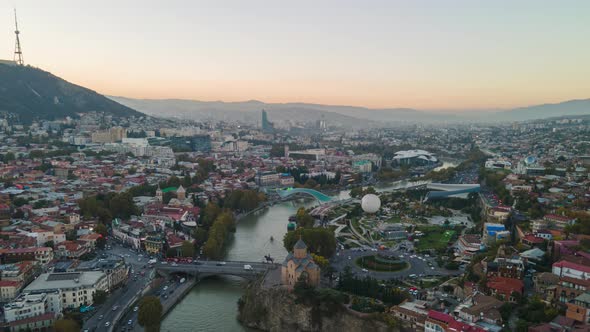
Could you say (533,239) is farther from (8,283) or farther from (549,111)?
(549,111)

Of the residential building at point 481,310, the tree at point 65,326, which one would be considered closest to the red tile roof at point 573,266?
the residential building at point 481,310

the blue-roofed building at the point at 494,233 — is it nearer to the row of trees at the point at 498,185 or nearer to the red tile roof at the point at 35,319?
the row of trees at the point at 498,185

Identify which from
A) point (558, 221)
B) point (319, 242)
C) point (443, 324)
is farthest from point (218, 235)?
point (558, 221)

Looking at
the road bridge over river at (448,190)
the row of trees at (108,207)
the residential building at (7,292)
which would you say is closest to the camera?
the residential building at (7,292)

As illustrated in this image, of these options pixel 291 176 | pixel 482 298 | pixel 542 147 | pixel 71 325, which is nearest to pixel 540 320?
pixel 482 298

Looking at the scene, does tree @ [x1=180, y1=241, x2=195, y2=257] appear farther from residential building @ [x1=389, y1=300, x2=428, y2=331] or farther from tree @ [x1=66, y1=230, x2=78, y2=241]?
residential building @ [x1=389, y1=300, x2=428, y2=331]

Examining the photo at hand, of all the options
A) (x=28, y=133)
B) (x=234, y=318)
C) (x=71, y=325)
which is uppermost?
(x=28, y=133)

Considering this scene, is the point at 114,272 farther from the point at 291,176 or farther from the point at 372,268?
the point at 291,176
